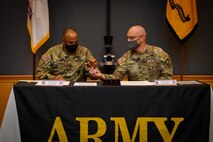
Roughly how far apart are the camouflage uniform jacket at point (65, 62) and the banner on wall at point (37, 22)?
1.38ft

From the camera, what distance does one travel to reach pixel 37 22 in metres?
4.27

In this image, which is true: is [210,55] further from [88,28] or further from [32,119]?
[32,119]

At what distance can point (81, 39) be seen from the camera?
15.4ft

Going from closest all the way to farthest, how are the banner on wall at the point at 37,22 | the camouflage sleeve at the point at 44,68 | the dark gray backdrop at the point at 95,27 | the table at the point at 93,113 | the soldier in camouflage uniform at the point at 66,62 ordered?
the table at the point at 93,113, the camouflage sleeve at the point at 44,68, the soldier in camouflage uniform at the point at 66,62, the banner on wall at the point at 37,22, the dark gray backdrop at the point at 95,27

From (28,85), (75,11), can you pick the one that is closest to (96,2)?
(75,11)

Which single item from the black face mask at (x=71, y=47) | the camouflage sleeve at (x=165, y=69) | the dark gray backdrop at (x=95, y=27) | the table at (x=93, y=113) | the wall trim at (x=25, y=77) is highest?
the dark gray backdrop at (x=95, y=27)

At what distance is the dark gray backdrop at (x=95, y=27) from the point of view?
4633 mm

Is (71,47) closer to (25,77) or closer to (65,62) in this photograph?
(65,62)

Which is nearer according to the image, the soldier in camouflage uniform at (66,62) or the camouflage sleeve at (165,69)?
the camouflage sleeve at (165,69)

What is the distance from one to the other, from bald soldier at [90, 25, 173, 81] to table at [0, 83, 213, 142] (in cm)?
81

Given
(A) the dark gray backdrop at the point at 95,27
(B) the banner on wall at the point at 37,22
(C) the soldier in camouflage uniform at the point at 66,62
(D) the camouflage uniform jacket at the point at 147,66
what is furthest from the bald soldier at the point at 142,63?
(B) the banner on wall at the point at 37,22

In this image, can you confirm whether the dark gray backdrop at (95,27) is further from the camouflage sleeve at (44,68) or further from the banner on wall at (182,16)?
the camouflage sleeve at (44,68)

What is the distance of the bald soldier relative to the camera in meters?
3.53

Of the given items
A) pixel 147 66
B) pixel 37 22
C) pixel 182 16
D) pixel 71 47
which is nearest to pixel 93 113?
pixel 147 66
